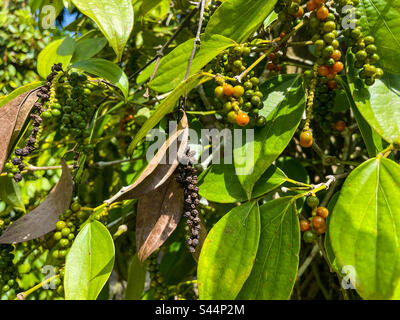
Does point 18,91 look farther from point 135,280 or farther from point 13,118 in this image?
point 135,280

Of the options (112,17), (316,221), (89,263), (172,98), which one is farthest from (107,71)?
(316,221)

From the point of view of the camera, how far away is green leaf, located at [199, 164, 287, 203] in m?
0.58

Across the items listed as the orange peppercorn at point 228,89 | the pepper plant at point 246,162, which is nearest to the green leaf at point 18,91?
the pepper plant at point 246,162

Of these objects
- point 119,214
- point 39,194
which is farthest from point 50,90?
point 39,194

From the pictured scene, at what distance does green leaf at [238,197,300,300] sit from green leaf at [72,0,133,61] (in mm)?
352

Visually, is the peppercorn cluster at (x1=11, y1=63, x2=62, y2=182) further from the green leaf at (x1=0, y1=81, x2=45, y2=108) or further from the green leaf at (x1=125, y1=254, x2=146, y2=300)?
the green leaf at (x1=125, y1=254, x2=146, y2=300)

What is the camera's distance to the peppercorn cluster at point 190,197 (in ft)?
1.78

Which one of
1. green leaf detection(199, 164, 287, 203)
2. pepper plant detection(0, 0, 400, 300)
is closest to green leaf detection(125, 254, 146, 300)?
pepper plant detection(0, 0, 400, 300)

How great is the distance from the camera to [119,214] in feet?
3.12

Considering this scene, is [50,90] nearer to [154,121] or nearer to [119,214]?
[154,121]

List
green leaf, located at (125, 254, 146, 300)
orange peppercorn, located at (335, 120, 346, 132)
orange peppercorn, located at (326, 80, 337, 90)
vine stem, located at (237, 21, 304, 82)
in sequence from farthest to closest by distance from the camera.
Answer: green leaf, located at (125, 254, 146, 300), orange peppercorn, located at (335, 120, 346, 132), orange peppercorn, located at (326, 80, 337, 90), vine stem, located at (237, 21, 304, 82)

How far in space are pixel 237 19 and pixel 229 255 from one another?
35 centimetres

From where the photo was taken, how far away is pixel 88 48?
2.80 ft

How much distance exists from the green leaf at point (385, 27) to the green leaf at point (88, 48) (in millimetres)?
540
